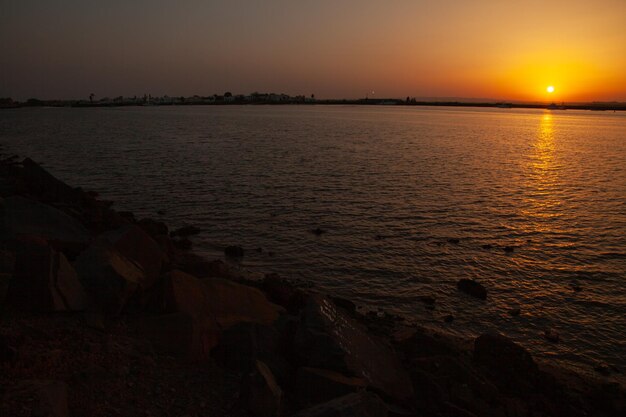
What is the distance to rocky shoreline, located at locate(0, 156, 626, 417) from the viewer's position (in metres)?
6.17

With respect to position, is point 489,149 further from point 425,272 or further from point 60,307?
point 60,307

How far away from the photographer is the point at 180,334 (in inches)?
302

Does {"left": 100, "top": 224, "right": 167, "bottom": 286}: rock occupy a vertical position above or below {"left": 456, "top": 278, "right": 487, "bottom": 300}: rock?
above

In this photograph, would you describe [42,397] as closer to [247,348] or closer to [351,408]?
[247,348]

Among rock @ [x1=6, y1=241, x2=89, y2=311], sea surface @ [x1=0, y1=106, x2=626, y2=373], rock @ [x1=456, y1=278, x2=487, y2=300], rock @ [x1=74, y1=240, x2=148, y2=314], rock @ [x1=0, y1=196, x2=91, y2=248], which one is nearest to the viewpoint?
rock @ [x1=6, y1=241, x2=89, y2=311]

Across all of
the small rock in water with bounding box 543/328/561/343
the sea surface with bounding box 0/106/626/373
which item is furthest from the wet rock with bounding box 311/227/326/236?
the small rock in water with bounding box 543/328/561/343

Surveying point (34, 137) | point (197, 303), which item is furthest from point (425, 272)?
point (34, 137)

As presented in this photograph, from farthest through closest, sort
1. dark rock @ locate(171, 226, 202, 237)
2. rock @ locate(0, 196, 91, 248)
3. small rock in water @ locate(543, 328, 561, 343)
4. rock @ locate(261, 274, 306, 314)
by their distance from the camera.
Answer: dark rock @ locate(171, 226, 202, 237) < rock @ locate(0, 196, 91, 248) < small rock in water @ locate(543, 328, 561, 343) < rock @ locate(261, 274, 306, 314)

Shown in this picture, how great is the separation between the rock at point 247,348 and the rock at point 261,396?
3.05 feet

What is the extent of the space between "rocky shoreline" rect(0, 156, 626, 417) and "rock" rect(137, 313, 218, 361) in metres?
0.02

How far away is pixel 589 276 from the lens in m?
16.0

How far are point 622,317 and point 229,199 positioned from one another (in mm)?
20424

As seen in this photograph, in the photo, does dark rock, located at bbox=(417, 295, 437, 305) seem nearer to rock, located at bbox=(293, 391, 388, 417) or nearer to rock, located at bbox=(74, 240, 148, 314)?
rock, located at bbox=(293, 391, 388, 417)

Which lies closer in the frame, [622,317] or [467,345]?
[467,345]
